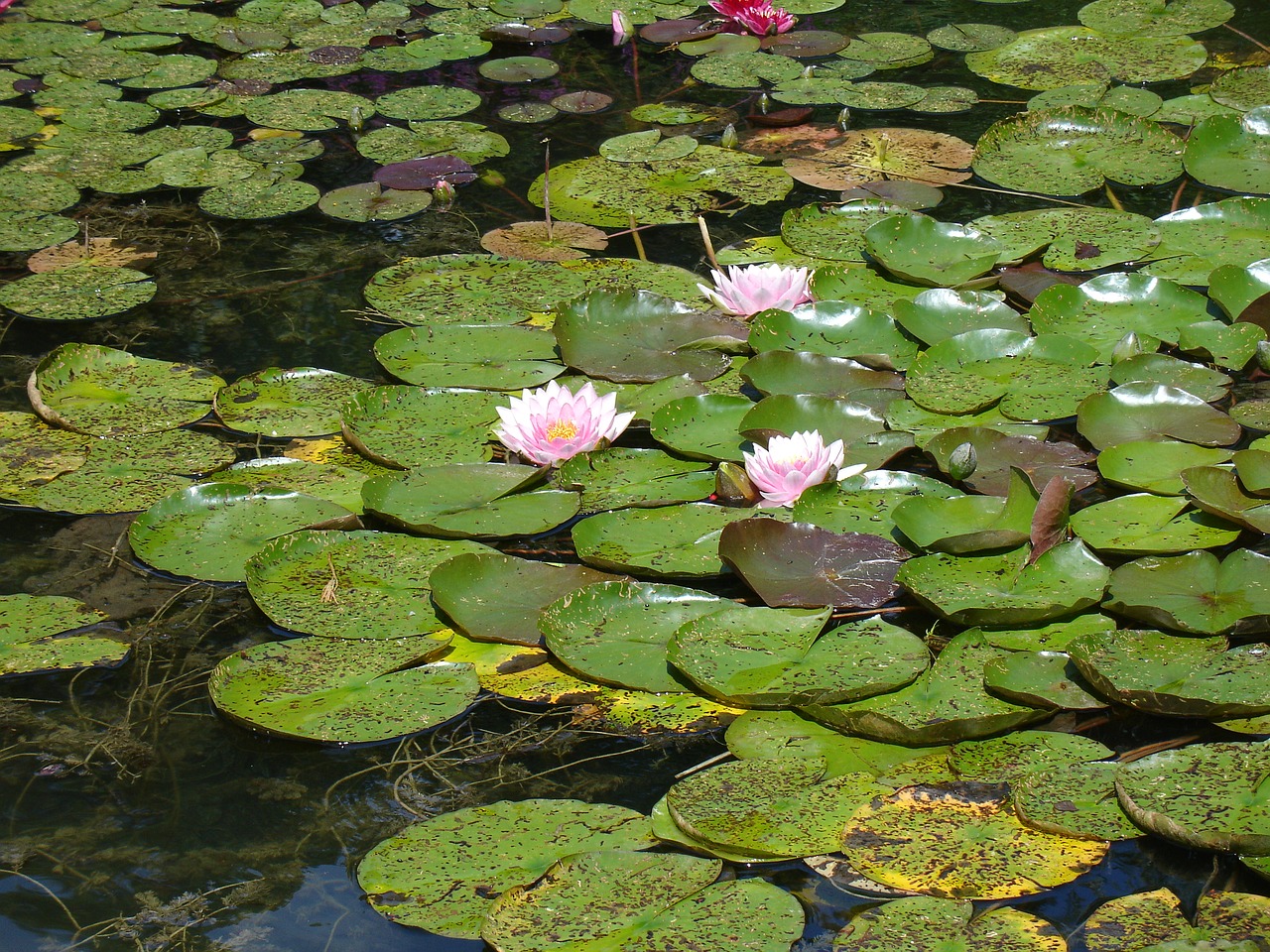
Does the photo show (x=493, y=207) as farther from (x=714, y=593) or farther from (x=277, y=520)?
(x=714, y=593)

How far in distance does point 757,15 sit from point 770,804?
3761 mm

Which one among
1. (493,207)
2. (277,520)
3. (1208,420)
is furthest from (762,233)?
(277,520)

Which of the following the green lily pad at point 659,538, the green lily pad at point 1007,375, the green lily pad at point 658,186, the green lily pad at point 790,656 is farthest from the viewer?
the green lily pad at point 658,186

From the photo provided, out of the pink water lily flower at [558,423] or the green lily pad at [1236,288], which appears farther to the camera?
the green lily pad at [1236,288]

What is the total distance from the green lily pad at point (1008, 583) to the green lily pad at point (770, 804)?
1.23 feet

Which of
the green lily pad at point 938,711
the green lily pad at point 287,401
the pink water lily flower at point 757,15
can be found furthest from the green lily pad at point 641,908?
the pink water lily flower at point 757,15

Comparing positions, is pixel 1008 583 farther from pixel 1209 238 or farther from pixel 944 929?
pixel 1209 238

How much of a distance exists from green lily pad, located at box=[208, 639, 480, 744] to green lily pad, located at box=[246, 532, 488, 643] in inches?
1.6

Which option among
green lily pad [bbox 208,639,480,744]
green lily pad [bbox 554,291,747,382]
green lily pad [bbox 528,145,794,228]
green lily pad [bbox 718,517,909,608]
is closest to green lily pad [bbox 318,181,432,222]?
green lily pad [bbox 528,145,794,228]

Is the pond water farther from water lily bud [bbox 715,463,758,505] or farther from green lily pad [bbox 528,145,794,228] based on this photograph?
green lily pad [bbox 528,145,794,228]

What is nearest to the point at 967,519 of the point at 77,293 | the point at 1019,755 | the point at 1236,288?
the point at 1019,755

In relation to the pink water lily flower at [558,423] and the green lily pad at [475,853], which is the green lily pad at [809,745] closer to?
the green lily pad at [475,853]

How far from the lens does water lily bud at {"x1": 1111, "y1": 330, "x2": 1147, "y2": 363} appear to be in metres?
2.60

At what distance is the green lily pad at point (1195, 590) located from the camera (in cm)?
191
